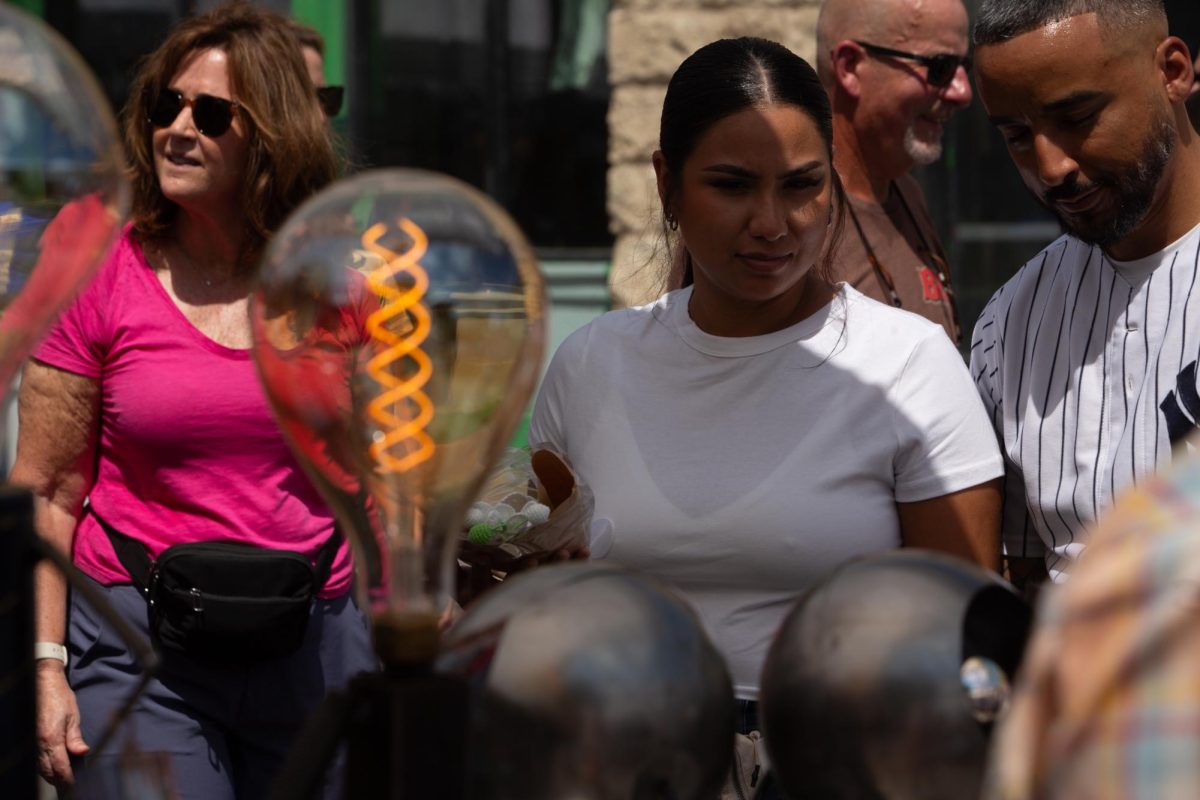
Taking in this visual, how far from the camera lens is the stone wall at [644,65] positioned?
5.39m

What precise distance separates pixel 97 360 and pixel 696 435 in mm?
1147

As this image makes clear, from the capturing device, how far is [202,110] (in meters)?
2.96

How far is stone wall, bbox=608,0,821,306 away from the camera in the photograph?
5391 millimetres

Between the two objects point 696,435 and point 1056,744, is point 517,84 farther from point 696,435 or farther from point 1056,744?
point 1056,744

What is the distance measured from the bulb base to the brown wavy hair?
1.86m

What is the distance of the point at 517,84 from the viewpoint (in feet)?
20.7

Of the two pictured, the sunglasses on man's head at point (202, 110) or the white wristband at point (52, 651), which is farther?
the sunglasses on man's head at point (202, 110)

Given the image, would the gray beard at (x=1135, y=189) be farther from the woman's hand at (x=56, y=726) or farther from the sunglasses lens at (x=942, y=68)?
the woman's hand at (x=56, y=726)

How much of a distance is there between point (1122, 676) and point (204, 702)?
7.09 feet

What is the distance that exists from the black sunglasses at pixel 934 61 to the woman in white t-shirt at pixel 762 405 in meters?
1.36

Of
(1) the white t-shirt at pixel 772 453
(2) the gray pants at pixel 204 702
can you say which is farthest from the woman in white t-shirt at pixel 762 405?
(2) the gray pants at pixel 204 702

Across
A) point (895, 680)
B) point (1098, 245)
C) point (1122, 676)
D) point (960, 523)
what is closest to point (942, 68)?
point (1098, 245)

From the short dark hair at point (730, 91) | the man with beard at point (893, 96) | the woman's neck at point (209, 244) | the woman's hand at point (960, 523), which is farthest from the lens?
the man with beard at point (893, 96)

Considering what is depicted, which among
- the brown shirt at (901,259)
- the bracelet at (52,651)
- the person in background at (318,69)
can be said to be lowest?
the bracelet at (52,651)
